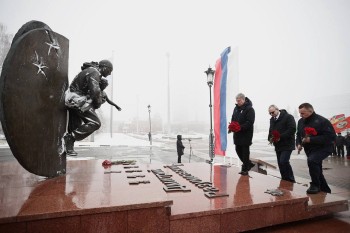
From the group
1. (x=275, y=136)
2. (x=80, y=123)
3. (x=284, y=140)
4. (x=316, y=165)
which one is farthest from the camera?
(x=284, y=140)

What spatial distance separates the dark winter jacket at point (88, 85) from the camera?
13.8ft

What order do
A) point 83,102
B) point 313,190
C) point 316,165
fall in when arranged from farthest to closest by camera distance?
point 83,102 → point 316,165 → point 313,190

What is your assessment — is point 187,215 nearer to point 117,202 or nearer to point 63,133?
point 117,202

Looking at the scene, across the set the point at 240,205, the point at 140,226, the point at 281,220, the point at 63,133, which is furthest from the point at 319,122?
the point at 63,133

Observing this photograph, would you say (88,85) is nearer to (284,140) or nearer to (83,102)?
(83,102)

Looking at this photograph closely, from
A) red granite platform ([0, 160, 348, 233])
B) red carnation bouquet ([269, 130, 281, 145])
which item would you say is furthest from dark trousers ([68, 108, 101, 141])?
red carnation bouquet ([269, 130, 281, 145])

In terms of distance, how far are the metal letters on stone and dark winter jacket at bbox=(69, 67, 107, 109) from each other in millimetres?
208

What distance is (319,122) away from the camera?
414cm

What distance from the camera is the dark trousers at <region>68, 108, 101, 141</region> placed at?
4.35 metres

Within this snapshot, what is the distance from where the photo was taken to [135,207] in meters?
2.41

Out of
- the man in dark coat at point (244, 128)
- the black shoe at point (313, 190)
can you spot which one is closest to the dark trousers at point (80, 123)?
the man in dark coat at point (244, 128)

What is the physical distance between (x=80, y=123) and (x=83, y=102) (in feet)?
1.83

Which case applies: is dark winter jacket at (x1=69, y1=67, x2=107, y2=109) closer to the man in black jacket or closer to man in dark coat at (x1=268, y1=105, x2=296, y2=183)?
the man in black jacket

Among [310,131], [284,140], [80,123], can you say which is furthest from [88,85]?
[284,140]
